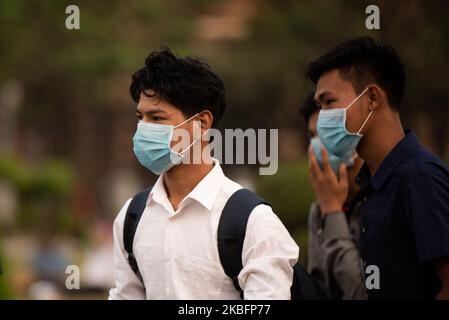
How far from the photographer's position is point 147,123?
3643 mm

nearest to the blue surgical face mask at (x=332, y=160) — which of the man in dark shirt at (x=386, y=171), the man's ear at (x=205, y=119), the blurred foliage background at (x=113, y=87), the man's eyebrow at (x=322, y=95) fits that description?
the man in dark shirt at (x=386, y=171)

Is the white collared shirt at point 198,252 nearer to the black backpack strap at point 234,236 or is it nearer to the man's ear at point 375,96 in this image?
the black backpack strap at point 234,236

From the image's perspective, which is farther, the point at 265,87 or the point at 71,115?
the point at 71,115

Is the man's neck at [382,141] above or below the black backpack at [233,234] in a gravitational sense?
above

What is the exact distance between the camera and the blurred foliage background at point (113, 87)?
9.48 metres

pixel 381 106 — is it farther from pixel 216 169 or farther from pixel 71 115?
pixel 71 115

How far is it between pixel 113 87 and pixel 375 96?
1002 inches

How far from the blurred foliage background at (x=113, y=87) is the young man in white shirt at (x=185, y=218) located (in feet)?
8.29

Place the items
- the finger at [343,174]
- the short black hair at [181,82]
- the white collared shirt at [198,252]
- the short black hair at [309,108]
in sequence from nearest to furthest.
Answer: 1. the white collared shirt at [198,252]
2. the short black hair at [181,82]
3. the finger at [343,174]
4. the short black hair at [309,108]

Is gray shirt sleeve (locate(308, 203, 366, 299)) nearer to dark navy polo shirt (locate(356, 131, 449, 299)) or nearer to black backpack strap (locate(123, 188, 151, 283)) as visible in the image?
dark navy polo shirt (locate(356, 131, 449, 299))

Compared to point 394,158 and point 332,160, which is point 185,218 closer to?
point 394,158

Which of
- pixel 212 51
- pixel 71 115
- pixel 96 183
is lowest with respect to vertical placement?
pixel 96 183

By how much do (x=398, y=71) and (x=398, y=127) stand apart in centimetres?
28
